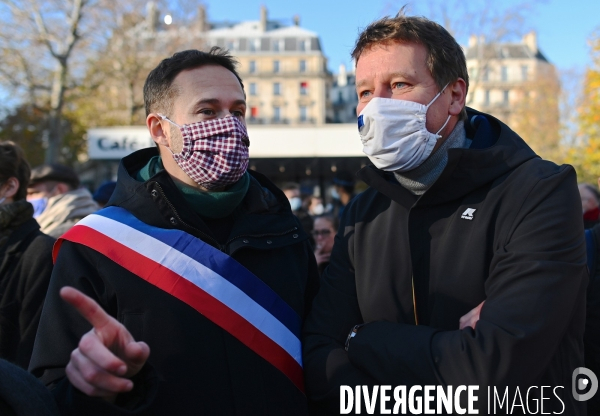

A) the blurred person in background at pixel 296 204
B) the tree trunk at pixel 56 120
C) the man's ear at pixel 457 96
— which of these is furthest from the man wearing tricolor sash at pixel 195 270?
the tree trunk at pixel 56 120

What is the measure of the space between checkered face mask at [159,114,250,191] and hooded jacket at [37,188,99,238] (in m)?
2.71

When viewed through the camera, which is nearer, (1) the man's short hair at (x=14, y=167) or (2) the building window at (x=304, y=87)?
(1) the man's short hair at (x=14, y=167)

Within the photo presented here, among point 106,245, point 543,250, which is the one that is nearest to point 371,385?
point 543,250

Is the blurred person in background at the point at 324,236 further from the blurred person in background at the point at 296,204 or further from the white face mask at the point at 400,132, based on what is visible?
the white face mask at the point at 400,132

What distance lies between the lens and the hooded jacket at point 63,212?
17.0 feet

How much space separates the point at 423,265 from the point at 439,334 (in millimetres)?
320

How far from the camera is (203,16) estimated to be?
31.7m

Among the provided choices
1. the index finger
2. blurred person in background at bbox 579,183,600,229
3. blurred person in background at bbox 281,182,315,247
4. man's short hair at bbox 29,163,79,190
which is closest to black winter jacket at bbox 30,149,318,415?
the index finger

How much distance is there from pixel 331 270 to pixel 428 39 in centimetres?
101

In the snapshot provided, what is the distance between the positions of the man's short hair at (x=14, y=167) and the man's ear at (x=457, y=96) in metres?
2.61

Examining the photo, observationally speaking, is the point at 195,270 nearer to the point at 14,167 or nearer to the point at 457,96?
the point at 457,96

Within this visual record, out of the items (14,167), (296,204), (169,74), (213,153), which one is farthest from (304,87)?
(213,153)

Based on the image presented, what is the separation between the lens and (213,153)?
278 cm

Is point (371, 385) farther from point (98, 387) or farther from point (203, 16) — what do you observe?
point (203, 16)
